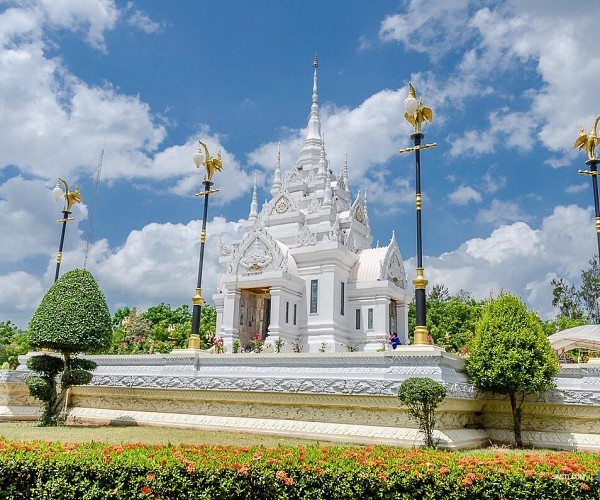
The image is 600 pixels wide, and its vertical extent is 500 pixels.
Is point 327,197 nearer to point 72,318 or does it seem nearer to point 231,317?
point 231,317

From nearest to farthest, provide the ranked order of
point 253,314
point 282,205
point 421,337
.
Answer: point 421,337 → point 253,314 → point 282,205

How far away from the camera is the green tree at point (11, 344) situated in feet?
85.9

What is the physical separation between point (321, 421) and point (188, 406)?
476 centimetres

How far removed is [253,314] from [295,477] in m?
22.4

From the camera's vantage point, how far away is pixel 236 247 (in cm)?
2830

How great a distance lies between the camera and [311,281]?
92.6 feet

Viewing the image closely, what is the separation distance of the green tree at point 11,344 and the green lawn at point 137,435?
411 inches

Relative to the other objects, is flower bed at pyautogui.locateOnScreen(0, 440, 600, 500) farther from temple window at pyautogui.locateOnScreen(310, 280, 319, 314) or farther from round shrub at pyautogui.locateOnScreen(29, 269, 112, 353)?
temple window at pyautogui.locateOnScreen(310, 280, 319, 314)

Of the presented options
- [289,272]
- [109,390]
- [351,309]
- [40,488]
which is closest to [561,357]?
[351,309]

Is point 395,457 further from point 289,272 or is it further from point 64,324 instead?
point 289,272

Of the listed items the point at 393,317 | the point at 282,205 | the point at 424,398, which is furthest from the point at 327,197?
the point at 424,398

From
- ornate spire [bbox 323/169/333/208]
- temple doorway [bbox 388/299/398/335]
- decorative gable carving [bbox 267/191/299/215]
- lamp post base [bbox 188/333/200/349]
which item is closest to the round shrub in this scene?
lamp post base [bbox 188/333/200/349]

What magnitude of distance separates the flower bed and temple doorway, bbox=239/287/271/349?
2026cm

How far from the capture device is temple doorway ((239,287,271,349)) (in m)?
28.2
